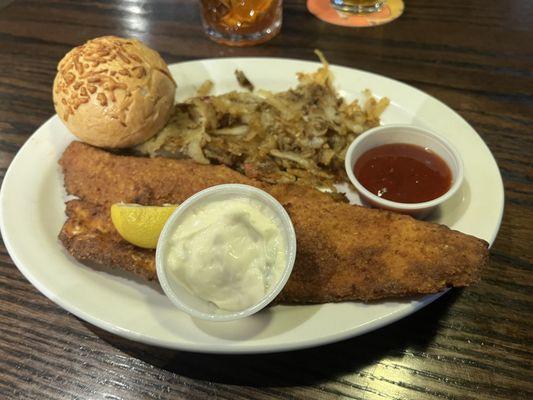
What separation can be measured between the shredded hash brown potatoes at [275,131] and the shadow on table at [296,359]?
0.79 meters

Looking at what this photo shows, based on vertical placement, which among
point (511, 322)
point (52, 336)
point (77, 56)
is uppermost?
point (77, 56)

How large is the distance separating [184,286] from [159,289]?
322mm

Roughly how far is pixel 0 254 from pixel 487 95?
286cm

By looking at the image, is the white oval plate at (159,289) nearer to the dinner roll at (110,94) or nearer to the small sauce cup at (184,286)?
the small sauce cup at (184,286)

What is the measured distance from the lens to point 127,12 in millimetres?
3818

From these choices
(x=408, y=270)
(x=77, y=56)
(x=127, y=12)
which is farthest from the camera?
(x=127, y=12)

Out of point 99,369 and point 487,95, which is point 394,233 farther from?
point 487,95

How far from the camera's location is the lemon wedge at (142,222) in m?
1.72

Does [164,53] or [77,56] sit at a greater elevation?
[77,56]

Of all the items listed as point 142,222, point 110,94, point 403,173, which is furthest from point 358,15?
point 142,222

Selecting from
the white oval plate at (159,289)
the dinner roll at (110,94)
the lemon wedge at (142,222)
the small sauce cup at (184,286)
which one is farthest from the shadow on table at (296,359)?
the dinner roll at (110,94)

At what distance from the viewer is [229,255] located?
1.54 metres

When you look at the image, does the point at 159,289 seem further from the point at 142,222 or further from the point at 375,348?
the point at 375,348

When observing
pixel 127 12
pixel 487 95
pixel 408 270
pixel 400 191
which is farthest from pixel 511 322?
pixel 127 12
